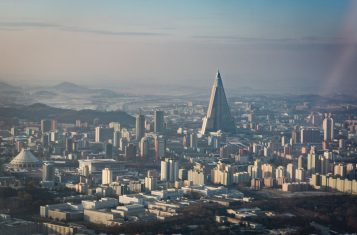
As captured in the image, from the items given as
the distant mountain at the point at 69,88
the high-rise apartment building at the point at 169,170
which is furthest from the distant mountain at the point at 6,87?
the high-rise apartment building at the point at 169,170

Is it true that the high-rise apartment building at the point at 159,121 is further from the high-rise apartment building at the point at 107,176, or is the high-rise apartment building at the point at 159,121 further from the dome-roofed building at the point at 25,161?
the high-rise apartment building at the point at 107,176

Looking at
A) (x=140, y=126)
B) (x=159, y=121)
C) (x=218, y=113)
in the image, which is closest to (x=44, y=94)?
(x=140, y=126)

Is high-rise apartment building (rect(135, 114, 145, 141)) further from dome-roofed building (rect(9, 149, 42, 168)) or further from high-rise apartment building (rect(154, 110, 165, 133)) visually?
dome-roofed building (rect(9, 149, 42, 168))

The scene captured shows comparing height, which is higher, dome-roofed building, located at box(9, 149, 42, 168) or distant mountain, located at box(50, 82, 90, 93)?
distant mountain, located at box(50, 82, 90, 93)

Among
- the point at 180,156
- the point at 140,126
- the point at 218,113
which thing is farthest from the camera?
the point at 218,113

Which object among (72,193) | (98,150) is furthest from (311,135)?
(72,193)

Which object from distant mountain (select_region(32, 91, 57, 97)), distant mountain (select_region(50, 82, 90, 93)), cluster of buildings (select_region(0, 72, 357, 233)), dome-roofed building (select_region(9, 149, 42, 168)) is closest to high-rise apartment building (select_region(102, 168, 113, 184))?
cluster of buildings (select_region(0, 72, 357, 233))

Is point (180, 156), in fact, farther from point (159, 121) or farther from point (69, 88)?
point (69, 88)
